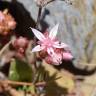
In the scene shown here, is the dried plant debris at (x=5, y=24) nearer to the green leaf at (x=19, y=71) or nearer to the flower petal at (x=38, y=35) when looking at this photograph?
the green leaf at (x=19, y=71)

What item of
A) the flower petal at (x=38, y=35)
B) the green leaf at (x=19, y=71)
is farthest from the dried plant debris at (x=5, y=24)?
the flower petal at (x=38, y=35)

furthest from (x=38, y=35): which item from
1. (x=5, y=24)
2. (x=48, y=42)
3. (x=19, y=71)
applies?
(x=19, y=71)

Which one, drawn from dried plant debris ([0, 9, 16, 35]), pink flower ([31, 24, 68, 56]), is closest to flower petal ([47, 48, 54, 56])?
pink flower ([31, 24, 68, 56])

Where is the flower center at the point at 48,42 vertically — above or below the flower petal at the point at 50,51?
above

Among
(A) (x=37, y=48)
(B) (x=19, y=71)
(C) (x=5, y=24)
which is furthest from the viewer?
(B) (x=19, y=71)

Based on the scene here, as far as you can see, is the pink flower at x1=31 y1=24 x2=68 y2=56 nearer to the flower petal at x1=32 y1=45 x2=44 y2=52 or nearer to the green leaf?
the flower petal at x1=32 y1=45 x2=44 y2=52

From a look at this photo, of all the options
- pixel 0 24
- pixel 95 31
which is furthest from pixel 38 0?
pixel 95 31

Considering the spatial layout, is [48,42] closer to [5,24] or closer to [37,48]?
[37,48]

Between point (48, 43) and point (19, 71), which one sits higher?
point (48, 43)
